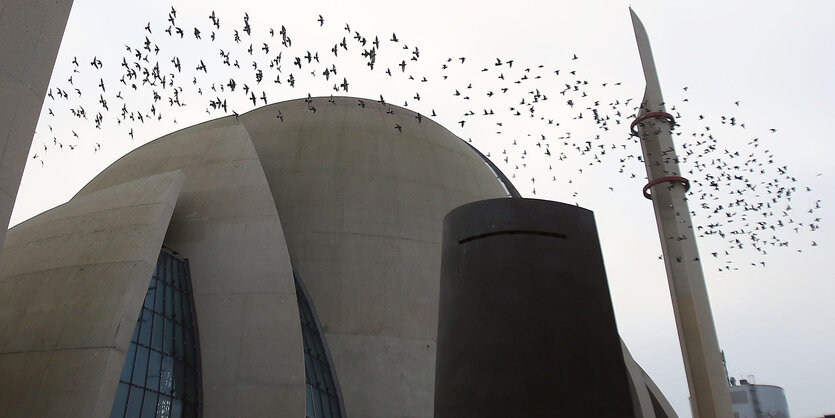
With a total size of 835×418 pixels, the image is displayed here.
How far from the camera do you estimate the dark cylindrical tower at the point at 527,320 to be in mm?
8766

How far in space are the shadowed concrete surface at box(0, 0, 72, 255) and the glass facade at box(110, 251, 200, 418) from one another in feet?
27.9

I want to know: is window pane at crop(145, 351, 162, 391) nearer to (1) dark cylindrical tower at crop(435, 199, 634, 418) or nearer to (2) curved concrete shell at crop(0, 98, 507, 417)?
(2) curved concrete shell at crop(0, 98, 507, 417)

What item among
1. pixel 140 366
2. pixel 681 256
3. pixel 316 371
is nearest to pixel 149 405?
pixel 140 366

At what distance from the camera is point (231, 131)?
984 inches

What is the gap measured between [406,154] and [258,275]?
1164cm

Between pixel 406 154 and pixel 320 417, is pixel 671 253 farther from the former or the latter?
pixel 320 417

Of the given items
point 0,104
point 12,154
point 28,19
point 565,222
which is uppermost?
point 28,19

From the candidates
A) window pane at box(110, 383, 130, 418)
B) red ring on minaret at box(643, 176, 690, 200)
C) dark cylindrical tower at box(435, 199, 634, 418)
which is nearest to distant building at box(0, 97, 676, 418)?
window pane at box(110, 383, 130, 418)

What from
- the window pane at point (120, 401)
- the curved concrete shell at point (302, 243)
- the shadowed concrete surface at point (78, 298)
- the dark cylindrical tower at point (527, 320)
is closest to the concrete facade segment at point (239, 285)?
the curved concrete shell at point (302, 243)

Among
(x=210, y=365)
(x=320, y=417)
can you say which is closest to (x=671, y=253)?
(x=320, y=417)

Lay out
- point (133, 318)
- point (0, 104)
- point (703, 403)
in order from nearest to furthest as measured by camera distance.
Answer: point (0, 104) < point (133, 318) < point (703, 403)

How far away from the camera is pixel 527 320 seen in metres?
9.15

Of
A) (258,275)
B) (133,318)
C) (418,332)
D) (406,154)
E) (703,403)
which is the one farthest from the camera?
(703,403)

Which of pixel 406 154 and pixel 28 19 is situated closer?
pixel 28 19
